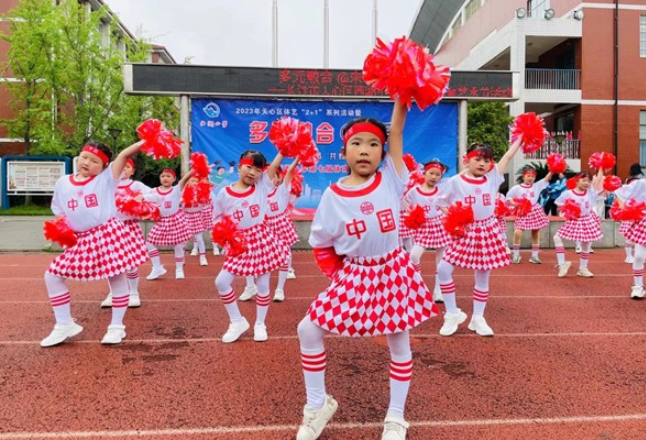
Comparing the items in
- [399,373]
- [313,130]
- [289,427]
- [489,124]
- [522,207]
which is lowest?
[289,427]

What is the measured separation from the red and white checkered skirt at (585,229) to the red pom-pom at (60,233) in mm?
8512

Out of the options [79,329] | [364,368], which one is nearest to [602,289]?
[364,368]

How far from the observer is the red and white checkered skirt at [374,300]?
296 cm

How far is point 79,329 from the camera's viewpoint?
5285 mm

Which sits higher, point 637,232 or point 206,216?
point 206,216

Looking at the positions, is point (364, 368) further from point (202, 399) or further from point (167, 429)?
point (167, 429)

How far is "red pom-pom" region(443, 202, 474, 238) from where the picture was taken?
5.09m

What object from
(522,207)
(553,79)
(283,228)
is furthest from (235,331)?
(553,79)

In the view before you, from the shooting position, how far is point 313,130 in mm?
13656

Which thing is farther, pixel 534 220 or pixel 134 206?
pixel 534 220

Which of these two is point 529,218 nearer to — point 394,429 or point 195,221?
point 195,221

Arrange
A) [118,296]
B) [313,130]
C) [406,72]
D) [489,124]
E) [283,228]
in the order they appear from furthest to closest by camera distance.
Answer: [489,124], [313,130], [283,228], [118,296], [406,72]

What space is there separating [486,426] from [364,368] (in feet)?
4.19

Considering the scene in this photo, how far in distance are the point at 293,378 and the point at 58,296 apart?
2.61 metres
